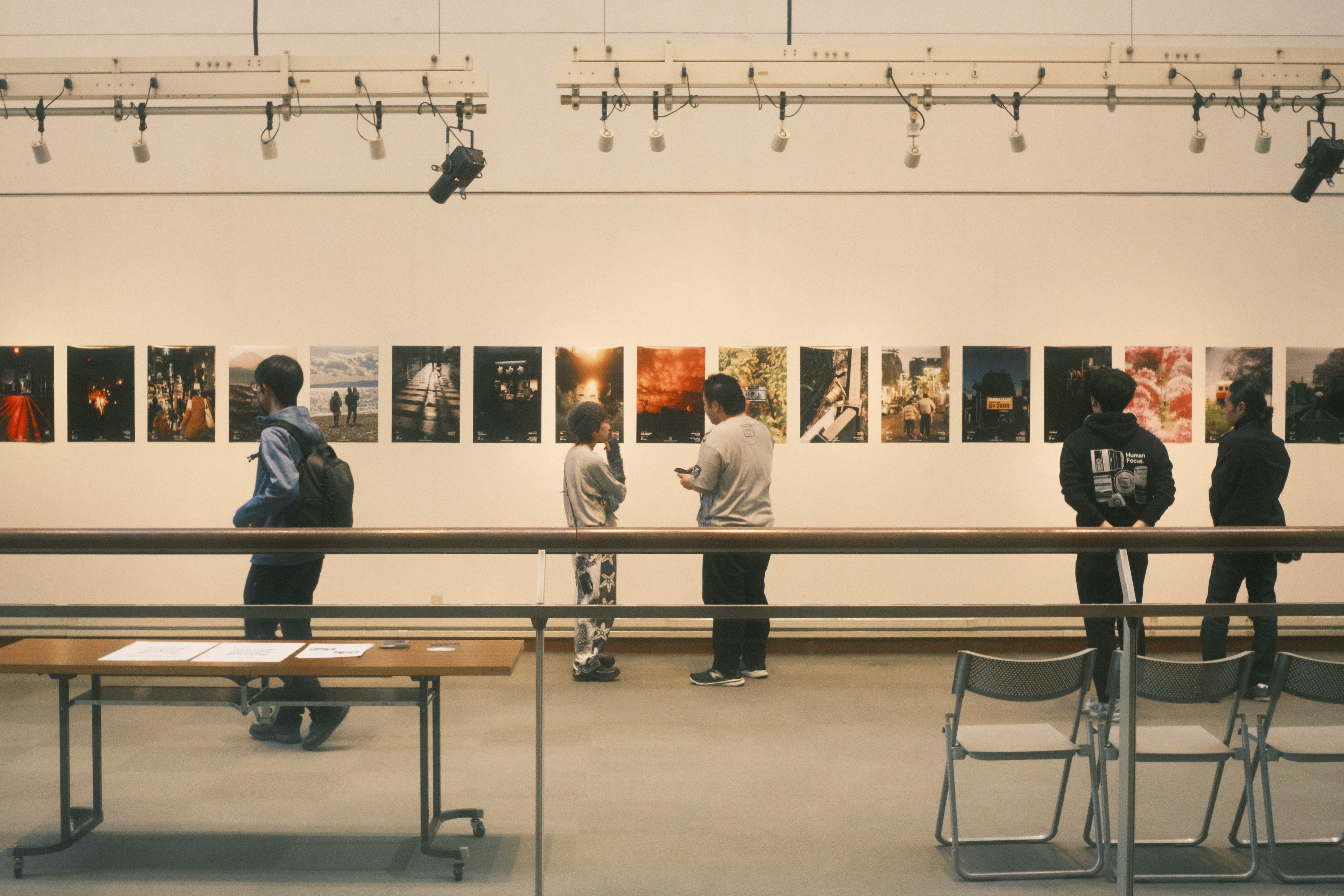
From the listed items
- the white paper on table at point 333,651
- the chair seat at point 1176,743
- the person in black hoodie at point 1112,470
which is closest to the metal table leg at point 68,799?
the white paper on table at point 333,651

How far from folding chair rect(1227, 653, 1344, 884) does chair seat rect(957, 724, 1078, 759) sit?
0.53 metres

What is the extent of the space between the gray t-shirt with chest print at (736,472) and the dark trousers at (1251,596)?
2418mm

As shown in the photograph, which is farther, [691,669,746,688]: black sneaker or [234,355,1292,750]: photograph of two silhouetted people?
[234,355,1292,750]: photograph of two silhouetted people

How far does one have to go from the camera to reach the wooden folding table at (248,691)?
7.82ft

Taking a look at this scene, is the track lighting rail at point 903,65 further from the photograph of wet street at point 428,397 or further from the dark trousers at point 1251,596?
the dark trousers at point 1251,596

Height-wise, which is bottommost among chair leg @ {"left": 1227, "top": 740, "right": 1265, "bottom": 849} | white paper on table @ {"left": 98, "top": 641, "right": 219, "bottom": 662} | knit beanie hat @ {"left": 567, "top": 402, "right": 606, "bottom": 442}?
chair leg @ {"left": 1227, "top": 740, "right": 1265, "bottom": 849}

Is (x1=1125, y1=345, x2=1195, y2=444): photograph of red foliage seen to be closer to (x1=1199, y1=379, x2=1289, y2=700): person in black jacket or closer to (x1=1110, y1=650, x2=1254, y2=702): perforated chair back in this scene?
(x1=1199, y1=379, x2=1289, y2=700): person in black jacket

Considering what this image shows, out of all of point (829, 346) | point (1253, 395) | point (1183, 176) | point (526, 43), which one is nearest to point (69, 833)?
point (829, 346)

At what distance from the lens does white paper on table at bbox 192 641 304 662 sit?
2.41m

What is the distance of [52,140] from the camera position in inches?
229

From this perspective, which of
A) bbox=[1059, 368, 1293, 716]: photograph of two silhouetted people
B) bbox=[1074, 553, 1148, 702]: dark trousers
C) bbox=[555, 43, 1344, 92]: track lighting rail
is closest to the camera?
bbox=[1074, 553, 1148, 702]: dark trousers

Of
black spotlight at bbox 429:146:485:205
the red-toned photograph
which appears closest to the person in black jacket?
the red-toned photograph

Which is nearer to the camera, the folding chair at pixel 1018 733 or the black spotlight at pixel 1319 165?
the folding chair at pixel 1018 733

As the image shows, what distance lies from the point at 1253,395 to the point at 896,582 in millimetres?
2289
